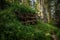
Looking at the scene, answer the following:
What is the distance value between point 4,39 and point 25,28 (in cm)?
27

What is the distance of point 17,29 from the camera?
153cm

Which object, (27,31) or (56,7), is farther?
(27,31)

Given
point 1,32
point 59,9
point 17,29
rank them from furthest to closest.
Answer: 1. point 17,29
2. point 1,32
3. point 59,9

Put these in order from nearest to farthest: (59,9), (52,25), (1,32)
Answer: (52,25), (59,9), (1,32)

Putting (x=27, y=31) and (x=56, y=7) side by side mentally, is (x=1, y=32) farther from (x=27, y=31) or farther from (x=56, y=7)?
(x=56, y=7)

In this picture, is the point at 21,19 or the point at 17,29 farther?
the point at 21,19

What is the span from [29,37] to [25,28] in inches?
8.0

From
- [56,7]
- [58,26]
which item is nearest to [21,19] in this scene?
[56,7]

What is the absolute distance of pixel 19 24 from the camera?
167cm

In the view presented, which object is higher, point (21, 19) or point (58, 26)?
point (58, 26)

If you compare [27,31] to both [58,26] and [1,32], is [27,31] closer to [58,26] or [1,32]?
[1,32]

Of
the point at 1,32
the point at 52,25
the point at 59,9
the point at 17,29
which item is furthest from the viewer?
the point at 17,29

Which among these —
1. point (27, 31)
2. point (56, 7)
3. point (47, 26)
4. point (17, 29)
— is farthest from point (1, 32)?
point (47, 26)

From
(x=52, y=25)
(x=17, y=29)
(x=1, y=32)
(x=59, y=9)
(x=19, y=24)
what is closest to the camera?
(x=52, y=25)
